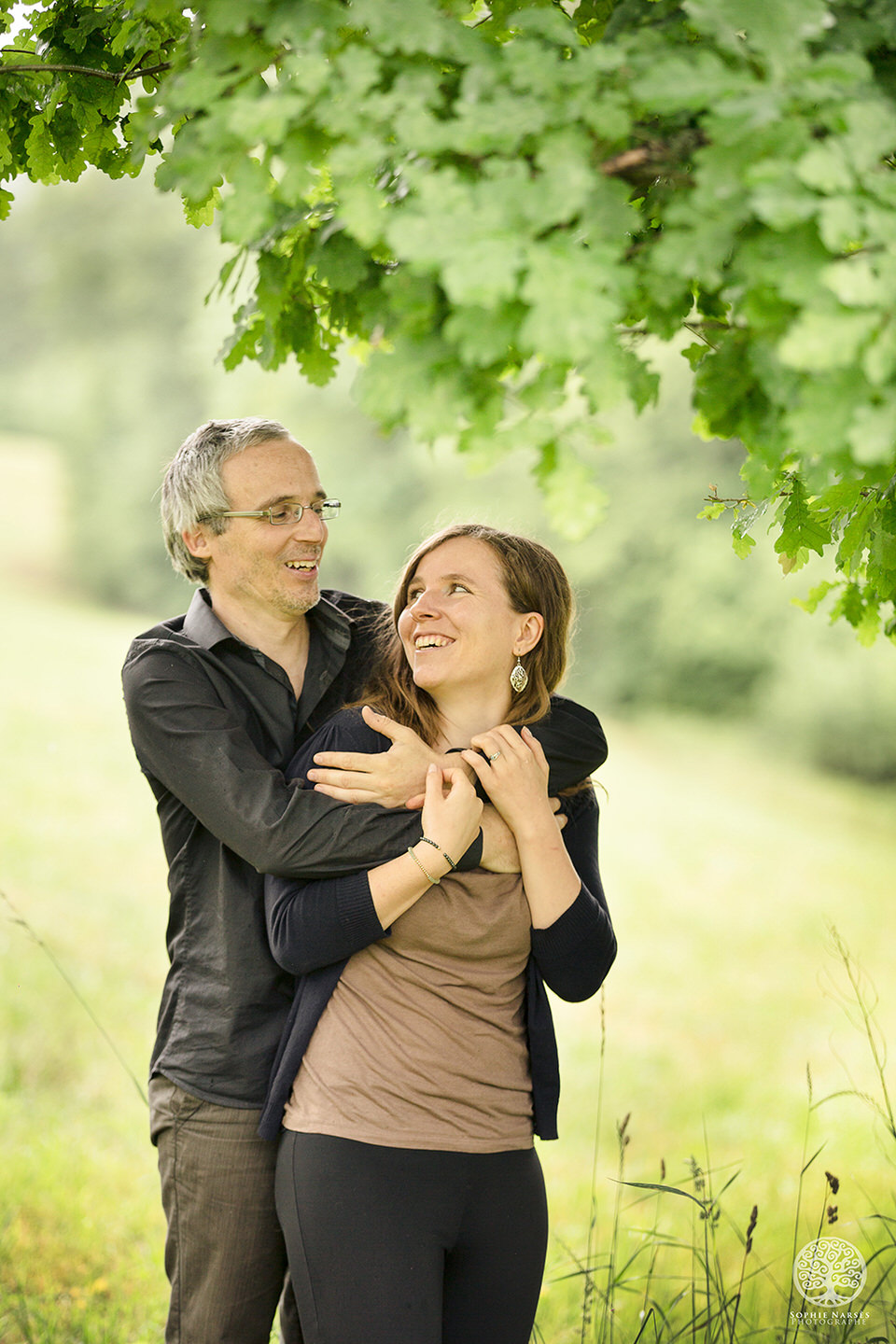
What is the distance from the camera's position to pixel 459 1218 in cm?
196

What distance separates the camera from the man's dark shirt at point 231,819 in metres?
2.05

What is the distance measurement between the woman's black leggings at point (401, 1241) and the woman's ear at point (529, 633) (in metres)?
0.94

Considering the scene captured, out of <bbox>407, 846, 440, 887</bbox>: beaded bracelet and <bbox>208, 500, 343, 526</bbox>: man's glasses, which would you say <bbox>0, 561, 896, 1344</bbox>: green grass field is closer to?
<bbox>407, 846, 440, 887</bbox>: beaded bracelet

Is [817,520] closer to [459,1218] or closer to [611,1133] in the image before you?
[459,1218]

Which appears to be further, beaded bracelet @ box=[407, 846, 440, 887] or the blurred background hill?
the blurred background hill

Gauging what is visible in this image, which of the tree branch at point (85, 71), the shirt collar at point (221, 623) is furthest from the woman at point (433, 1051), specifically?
the tree branch at point (85, 71)

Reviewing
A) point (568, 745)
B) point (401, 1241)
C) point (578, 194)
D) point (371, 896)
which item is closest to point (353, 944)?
point (371, 896)

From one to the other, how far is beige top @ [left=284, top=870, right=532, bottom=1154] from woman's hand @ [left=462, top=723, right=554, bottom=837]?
0.12m

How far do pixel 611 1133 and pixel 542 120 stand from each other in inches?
333

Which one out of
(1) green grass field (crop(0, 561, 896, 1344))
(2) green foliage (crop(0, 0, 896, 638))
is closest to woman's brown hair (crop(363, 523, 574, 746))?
(2) green foliage (crop(0, 0, 896, 638))

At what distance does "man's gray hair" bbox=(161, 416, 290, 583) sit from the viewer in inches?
96.7

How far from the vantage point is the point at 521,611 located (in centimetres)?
237

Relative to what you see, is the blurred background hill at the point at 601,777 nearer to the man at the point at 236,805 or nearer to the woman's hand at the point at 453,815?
the man at the point at 236,805

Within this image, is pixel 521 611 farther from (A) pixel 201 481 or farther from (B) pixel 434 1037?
(B) pixel 434 1037
